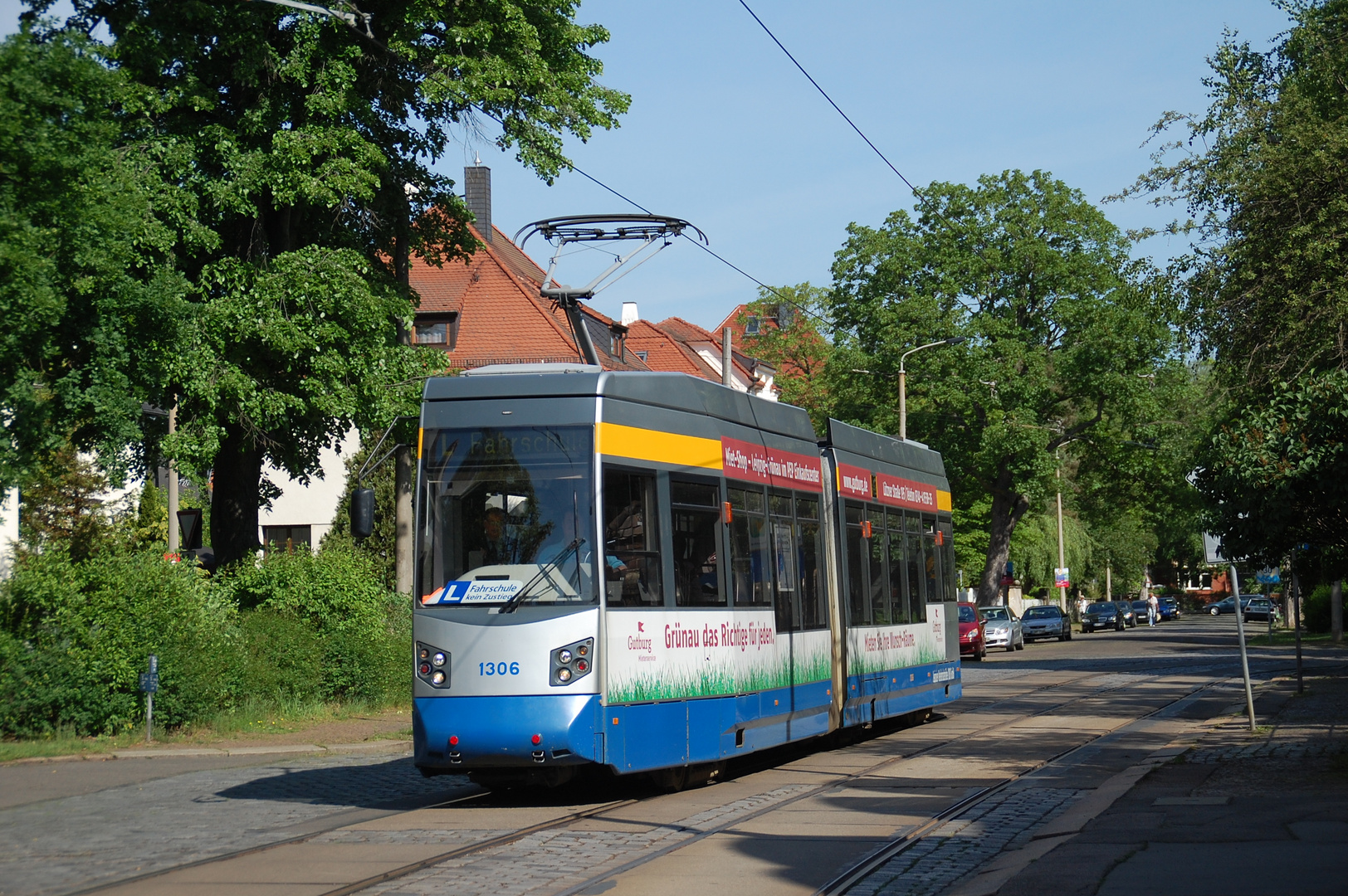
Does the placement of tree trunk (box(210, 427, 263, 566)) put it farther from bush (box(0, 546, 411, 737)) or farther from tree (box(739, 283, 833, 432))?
tree (box(739, 283, 833, 432))

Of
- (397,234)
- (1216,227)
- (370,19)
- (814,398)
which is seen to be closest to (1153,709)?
(1216,227)

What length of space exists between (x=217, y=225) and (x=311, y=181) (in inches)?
102

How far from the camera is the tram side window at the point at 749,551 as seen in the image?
1267 centimetres

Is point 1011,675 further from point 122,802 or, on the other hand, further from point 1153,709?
point 122,802

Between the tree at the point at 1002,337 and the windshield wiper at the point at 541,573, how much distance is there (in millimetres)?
36972

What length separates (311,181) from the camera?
2023cm

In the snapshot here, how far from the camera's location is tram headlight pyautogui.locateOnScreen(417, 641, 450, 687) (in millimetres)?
10922

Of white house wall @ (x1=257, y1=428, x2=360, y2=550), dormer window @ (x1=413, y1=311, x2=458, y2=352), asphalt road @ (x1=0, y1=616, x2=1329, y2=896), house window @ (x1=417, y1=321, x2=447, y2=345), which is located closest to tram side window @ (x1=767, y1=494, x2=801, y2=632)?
asphalt road @ (x1=0, y1=616, x2=1329, y2=896)

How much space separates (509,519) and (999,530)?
4182 cm

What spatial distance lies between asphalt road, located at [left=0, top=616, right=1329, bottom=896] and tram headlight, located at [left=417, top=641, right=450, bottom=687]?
108 centimetres

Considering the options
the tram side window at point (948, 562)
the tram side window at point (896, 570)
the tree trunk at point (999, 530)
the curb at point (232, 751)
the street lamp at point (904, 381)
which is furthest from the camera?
the tree trunk at point (999, 530)

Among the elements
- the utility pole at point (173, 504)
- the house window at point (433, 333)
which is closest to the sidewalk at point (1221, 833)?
the utility pole at point (173, 504)

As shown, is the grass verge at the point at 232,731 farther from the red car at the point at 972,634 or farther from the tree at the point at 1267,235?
the red car at the point at 972,634

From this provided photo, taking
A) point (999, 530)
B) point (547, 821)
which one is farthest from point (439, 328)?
point (547, 821)
